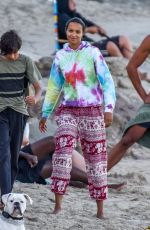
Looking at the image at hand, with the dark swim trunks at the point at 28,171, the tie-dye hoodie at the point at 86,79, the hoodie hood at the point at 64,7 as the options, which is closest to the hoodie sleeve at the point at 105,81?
the tie-dye hoodie at the point at 86,79

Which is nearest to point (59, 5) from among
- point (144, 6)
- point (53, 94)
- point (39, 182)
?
point (39, 182)

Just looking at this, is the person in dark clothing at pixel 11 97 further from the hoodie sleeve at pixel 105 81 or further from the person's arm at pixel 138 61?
the person's arm at pixel 138 61

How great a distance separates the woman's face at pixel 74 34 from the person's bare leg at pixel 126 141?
0.75 m

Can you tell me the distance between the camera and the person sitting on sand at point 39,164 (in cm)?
804

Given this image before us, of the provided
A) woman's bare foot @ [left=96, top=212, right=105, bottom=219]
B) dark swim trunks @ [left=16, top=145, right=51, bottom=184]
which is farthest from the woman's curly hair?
dark swim trunks @ [left=16, top=145, right=51, bottom=184]

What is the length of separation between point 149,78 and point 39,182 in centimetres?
440

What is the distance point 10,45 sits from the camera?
269 inches

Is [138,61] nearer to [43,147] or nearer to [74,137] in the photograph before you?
[74,137]

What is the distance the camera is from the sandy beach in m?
6.87

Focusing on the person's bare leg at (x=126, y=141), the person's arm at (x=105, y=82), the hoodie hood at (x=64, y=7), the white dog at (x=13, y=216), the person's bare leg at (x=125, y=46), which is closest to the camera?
the white dog at (x=13, y=216)

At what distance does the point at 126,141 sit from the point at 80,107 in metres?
0.59

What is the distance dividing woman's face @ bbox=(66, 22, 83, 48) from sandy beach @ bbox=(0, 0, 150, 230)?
124cm

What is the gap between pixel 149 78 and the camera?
40.2 feet

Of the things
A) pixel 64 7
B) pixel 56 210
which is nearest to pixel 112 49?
pixel 64 7
